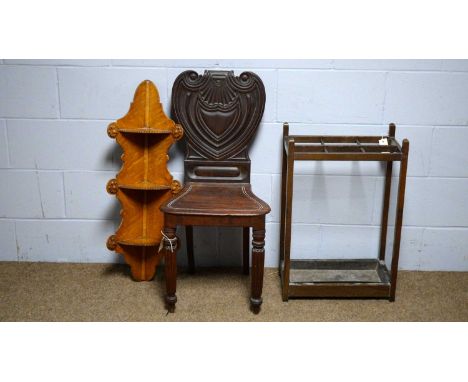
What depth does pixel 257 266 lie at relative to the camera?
276 centimetres

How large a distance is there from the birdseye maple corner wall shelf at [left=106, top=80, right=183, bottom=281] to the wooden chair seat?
0.13 meters

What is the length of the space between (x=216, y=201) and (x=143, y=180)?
0.45 m

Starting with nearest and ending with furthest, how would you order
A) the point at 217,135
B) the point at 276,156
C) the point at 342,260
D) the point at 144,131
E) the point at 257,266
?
1. the point at 257,266
2. the point at 144,131
3. the point at 217,135
4. the point at 276,156
5. the point at 342,260

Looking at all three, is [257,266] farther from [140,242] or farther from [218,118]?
[218,118]

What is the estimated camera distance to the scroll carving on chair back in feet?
9.70

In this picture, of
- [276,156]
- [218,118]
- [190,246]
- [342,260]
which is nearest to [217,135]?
[218,118]

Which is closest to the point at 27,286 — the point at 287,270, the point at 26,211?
the point at 26,211

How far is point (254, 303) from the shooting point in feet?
A: 9.23

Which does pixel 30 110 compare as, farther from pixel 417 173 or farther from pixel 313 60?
pixel 417 173

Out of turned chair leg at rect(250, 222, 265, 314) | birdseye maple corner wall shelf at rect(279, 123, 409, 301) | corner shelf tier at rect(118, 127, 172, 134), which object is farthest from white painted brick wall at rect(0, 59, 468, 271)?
turned chair leg at rect(250, 222, 265, 314)

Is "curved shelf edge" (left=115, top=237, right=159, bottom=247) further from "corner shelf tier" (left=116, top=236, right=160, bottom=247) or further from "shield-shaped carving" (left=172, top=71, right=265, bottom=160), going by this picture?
"shield-shaped carving" (left=172, top=71, right=265, bottom=160)

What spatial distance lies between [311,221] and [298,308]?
0.55 m

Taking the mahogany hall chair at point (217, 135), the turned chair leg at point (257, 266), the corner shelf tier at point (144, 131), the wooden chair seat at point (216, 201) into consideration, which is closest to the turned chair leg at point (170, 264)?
the mahogany hall chair at point (217, 135)

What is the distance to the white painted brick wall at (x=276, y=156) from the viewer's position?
9.98 feet
